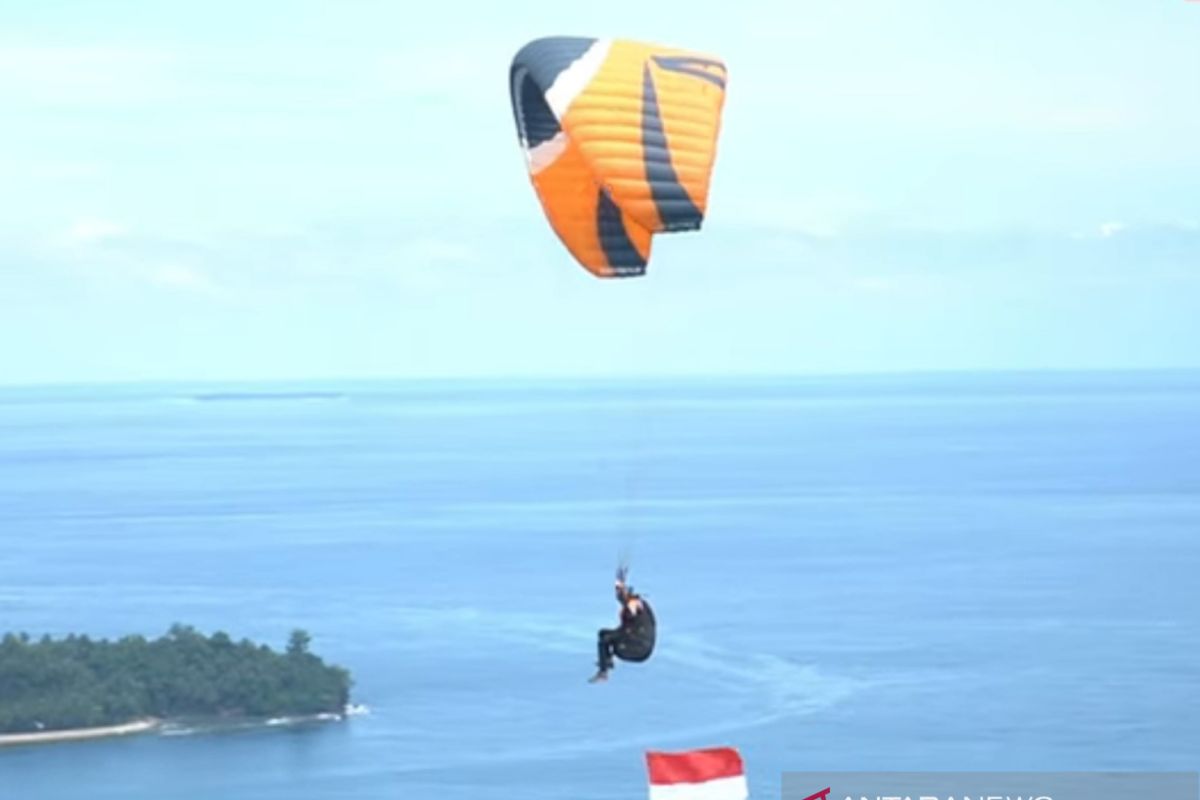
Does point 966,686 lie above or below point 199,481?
below

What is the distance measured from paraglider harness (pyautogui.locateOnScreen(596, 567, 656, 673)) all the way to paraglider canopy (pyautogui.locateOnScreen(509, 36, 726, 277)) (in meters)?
2.03

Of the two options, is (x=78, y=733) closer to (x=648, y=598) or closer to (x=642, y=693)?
(x=642, y=693)

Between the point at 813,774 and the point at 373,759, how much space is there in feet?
29.7

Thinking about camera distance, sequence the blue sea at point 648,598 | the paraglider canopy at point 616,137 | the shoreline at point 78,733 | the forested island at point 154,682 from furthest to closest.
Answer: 1. the forested island at point 154,682
2. the shoreline at point 78,733
3. the blue sea at point 648,598
4. the paraglider canopy at point 616,137

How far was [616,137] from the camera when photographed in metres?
14.2

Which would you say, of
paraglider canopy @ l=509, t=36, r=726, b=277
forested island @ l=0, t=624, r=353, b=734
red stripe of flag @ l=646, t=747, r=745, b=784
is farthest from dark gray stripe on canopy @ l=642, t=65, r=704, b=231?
forested island @ l=0, t=624, r=353, b=734

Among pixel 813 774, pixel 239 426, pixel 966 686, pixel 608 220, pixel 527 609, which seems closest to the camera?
pixel 608 220

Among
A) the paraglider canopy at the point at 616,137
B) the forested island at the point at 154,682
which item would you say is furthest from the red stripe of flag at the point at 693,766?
the forested island at the point at 154,682

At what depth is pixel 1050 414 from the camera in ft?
557

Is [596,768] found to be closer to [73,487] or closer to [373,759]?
[373,759]

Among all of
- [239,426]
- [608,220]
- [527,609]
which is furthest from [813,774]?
[239,426]

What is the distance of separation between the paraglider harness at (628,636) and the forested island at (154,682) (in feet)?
142

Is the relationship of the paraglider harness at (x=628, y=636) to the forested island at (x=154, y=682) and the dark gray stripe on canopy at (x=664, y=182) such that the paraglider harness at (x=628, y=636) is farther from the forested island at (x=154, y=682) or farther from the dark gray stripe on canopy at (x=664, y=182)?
the forested island at (x=154, y=682)

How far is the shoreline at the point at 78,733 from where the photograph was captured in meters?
55.4
